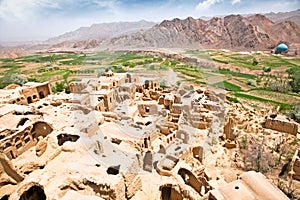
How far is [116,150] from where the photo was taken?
1323cm

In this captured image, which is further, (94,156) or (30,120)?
(30,120)

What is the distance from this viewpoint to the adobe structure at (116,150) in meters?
10.2

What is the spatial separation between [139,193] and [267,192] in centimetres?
612

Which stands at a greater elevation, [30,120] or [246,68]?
[30,120]

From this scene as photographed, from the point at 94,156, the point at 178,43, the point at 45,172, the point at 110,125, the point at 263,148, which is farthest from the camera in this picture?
the point at 178,43

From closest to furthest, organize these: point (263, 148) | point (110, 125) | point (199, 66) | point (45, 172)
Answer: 1. point (45, 172)
2. point (110, 125)
3. point (263, 148)
4. point (199, 66)

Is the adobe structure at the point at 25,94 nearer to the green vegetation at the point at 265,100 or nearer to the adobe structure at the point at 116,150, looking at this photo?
the adobe structure at the point at 116,150

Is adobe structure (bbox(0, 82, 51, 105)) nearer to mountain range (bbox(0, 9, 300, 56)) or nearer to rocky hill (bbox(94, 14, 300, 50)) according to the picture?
mountain range (bbox(0, 9, 300, 56))

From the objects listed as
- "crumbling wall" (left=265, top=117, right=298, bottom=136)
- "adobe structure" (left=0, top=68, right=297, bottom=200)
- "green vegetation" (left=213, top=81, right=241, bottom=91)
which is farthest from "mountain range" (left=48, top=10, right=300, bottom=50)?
"adobe structure" (left=0, top=68, right=297, bottom=200)

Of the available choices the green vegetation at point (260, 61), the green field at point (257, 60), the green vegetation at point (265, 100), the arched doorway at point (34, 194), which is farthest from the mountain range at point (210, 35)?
the arched doorway at point (34, 194)

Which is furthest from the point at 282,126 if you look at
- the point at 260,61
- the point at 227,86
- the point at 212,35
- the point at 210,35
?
the point at 212,35

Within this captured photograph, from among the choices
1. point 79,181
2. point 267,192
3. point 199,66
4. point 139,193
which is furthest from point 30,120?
point 199,66

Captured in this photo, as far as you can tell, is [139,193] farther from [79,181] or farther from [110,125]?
[110,125]

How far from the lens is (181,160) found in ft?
47.3
